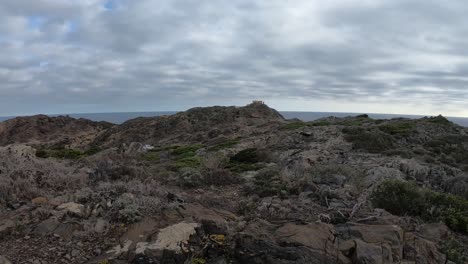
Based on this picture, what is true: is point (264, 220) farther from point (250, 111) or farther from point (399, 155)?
→ point (250, 111)

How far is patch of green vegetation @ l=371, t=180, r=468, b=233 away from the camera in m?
7.56

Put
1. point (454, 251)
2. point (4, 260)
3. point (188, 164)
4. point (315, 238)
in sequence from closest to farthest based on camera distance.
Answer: point (4, 260), point (315, 238), point (454, 251), point (188, 164)

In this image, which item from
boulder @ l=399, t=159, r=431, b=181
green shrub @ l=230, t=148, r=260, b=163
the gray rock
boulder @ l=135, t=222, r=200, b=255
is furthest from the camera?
green shrub @ l=230, t=148, r=260, b=163

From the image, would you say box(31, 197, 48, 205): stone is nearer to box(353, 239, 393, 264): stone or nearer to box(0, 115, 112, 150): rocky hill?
box(353, 239, 393, 264): stone

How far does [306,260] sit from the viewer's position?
5.10m

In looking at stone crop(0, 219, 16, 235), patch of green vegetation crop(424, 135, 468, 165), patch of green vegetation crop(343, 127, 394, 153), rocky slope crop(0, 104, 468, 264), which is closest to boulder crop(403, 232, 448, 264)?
rocky slope crop(0, 104, 468, 264)

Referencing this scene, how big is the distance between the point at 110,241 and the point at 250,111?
42.2 meters

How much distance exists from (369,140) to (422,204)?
13702mm

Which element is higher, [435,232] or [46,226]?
[46,226]

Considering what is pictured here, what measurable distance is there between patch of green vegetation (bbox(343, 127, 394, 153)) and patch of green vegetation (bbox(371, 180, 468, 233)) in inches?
459

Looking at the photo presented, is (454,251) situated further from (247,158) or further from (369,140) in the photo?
(369,140)

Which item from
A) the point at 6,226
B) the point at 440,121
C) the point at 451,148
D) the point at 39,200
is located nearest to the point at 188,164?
the point at 39,200

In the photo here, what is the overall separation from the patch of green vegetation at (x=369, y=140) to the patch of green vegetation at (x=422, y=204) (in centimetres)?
1167

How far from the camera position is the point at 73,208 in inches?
251
